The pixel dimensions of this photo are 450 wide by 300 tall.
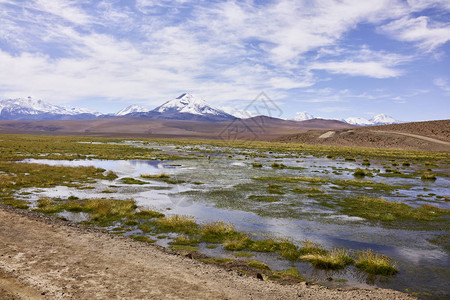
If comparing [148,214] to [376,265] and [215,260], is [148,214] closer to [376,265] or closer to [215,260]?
[215,260]

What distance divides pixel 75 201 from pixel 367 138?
112007mm

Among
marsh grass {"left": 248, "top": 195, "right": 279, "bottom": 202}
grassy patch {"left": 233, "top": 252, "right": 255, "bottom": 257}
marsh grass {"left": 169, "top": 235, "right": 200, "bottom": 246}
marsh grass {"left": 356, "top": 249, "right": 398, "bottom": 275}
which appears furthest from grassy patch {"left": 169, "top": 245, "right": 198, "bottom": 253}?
marsh grass {"left": 248, "top": 195, "right": 279, "bottom": 202}

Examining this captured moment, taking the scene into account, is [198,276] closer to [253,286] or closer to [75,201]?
[253,286]

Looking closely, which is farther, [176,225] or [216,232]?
[176,225]

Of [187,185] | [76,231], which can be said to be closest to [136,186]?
[187,185]

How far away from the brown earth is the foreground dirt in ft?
323

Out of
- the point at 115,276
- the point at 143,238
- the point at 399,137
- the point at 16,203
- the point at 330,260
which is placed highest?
the point at 399,137

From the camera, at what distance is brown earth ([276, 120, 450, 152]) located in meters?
94.2

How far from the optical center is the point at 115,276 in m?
8.84

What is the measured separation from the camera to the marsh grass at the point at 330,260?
10719mm

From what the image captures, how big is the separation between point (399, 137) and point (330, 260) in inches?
4346

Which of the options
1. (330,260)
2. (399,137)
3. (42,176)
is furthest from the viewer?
(399,137)

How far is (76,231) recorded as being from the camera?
12820 millimetres

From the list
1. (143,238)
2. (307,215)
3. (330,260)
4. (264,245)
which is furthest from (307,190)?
(143,238)
